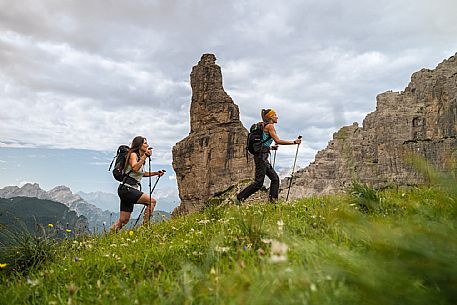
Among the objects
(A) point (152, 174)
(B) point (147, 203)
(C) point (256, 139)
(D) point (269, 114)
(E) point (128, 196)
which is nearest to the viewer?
(E) point (128, 196)

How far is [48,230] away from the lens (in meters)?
7.58

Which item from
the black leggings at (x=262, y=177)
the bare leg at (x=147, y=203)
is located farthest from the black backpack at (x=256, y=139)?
the bare leg at (x=147, y=203)

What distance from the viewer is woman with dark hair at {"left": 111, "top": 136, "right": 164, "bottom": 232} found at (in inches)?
435

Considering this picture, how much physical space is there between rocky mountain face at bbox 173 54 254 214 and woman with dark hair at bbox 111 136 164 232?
125570 mm

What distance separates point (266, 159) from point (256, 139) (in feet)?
2.66

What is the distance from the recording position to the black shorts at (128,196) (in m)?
11.0

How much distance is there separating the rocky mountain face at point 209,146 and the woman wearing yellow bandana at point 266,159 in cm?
12435

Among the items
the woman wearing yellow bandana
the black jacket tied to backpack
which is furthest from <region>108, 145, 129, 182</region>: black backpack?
the woman wearing yellow bandana

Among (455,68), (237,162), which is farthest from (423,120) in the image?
(237,162)

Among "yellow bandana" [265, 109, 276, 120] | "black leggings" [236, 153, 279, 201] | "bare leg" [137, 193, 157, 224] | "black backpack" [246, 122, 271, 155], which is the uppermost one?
"yellow bandana" [265, 109, 276, 120]

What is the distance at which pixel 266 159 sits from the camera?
40.9 feet

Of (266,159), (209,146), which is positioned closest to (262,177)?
(266,159)

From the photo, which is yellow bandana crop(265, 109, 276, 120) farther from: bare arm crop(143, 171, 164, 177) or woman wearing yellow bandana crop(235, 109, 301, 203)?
bare arm crop(143, 171, 164, 177)

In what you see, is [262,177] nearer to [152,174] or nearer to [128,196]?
[152,174]
